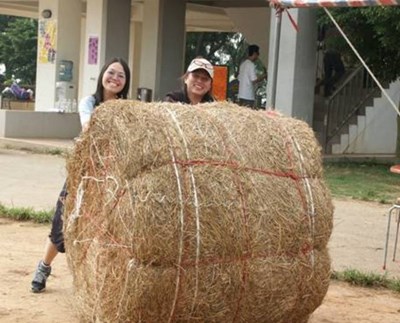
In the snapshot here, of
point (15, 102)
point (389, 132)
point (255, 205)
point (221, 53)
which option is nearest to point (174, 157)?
point (255, 205)

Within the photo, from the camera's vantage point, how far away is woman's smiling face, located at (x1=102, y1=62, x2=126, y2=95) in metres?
5.73

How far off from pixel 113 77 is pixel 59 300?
1.59m

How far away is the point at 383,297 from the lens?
627 cm

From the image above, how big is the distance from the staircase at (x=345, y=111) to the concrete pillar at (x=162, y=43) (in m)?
4.57

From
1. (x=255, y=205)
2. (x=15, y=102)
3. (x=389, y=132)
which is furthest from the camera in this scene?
(x=15, y=102)

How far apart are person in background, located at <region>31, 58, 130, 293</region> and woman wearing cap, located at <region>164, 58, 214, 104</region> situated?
0.35 meters

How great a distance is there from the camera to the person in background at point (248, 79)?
54.4ft

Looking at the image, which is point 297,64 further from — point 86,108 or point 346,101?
point 86,108

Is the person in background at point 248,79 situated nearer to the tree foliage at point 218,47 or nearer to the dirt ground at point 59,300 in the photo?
the dirt ground at point 59,300

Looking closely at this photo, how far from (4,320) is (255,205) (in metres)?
1.79

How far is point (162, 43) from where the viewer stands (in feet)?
69.6

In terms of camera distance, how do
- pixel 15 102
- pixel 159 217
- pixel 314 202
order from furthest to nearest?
1. pixel 15 102
2. pixel 314 202
3. pixel 159 217

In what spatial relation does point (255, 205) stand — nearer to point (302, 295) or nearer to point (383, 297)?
point (302, 295)

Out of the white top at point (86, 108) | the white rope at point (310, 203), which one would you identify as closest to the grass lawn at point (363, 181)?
the white top at point (86, 108)
